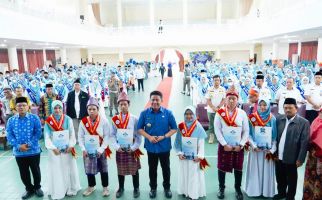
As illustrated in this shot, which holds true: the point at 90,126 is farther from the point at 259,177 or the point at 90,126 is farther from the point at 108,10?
the point at 108,10

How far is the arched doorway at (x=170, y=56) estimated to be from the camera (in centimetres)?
3123

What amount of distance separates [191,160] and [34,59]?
2521cm

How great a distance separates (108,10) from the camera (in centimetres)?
3459

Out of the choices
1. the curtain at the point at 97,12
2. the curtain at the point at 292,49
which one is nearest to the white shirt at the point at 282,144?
the curtain at the point at 292,49

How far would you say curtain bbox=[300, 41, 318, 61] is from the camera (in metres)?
20.9

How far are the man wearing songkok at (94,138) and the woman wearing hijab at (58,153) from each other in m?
0.25

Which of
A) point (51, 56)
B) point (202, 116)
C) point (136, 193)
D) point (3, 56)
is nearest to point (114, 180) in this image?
point (136, 193)

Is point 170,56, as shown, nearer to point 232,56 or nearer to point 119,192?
point 232,56

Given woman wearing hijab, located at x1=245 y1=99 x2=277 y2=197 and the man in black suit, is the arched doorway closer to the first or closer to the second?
the man in black suit

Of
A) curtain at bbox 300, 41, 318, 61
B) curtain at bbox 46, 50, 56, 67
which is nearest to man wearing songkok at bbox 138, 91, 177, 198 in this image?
curtain at bbox 300, 41, 318, 61

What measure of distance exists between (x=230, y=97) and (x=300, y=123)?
3.26 feet

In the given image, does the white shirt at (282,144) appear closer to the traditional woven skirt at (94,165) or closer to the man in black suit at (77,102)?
the traditional woven skirt at (94,165)

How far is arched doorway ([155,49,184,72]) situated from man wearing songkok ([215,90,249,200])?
1079 inches

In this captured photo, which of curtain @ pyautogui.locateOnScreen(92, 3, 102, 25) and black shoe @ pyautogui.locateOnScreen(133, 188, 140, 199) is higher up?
curtain @ pyautogui.locateOnScreen(92, 3, 102, 25)
